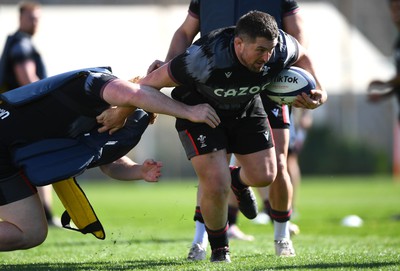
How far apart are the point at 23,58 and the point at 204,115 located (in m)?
4.50

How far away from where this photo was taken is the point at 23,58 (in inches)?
372

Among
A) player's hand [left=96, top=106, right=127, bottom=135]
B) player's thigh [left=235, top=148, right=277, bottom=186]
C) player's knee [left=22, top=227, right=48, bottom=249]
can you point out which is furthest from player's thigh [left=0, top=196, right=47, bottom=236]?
player's thigh [left=235, top=148, right=277, bottom=186]

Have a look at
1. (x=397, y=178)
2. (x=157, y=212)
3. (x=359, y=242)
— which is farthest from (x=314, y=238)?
(x=397, y=178)

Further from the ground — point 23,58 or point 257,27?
point 257,27

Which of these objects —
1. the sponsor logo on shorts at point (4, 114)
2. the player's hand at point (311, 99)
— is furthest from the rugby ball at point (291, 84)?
the sponsor logo on shorts at point (4, 114)

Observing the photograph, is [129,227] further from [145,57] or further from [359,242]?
[145,57]

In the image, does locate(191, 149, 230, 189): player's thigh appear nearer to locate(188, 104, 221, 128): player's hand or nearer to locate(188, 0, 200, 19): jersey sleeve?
locate(188, 104, 221, 128): player's hand

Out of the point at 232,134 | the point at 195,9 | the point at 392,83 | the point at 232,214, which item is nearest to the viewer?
the point at 232,134

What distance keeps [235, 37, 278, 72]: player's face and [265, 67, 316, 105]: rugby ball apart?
0.46 meters

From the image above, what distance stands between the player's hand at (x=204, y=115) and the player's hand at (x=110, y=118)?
448 millimetres

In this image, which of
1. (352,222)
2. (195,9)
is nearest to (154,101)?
(195,9)

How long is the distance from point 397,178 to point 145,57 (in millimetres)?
9954

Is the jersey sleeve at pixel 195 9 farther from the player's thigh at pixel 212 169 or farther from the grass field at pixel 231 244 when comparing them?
the grass field at pixel 231 244

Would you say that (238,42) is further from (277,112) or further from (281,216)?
(281,216)
